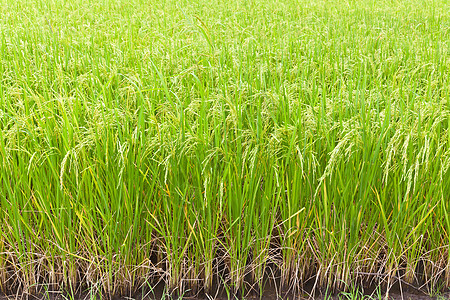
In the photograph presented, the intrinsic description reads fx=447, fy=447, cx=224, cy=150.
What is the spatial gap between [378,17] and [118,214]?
4455mm

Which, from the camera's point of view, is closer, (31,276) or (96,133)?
(96,133)

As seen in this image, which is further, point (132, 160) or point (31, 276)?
point (31, 276)

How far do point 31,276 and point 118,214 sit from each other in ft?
1.79

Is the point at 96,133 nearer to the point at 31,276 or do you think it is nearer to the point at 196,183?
the point at 196,183

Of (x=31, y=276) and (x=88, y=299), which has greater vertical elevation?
(x=31, y=276)

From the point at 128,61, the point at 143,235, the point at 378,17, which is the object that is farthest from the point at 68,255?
the point at 378,17

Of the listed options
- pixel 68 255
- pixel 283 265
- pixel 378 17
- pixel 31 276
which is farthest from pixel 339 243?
pixel 378 17

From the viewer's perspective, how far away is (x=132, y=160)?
184cm

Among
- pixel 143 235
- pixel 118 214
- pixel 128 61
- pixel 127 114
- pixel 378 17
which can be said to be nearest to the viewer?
pixel 118 214

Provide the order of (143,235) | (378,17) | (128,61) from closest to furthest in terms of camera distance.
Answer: (143,235) < (128,61) < (378,17)

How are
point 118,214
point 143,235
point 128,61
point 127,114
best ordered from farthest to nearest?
1. point 128,61
2. point 143,235
3. point 127,114
4. point 118,214

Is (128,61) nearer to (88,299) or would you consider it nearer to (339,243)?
(88,299)

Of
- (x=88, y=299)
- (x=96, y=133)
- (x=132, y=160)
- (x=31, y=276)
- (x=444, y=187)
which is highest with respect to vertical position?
(x=96, y=133)

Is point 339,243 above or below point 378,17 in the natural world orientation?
below
